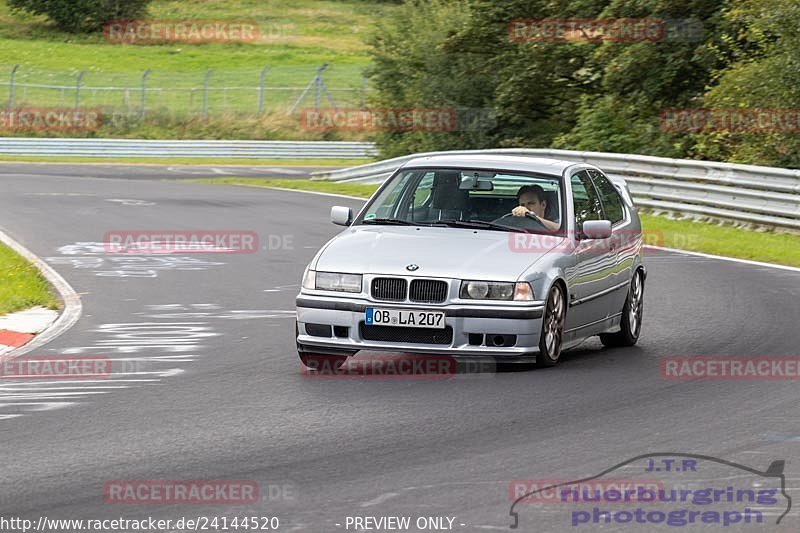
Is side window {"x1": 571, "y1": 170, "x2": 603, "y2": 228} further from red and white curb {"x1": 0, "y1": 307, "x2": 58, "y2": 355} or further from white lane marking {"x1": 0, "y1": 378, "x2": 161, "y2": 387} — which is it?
red and white curb {"x1": 0, "y1": 307, "x2": 58, "y2": 355}

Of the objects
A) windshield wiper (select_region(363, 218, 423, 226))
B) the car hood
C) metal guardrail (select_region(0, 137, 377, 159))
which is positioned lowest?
metal guardrail (select_region(0, 137, 377, 159))

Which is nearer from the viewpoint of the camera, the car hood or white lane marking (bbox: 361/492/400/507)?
white lane marking (bbox: 361/492/400/507)

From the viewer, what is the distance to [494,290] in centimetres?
970

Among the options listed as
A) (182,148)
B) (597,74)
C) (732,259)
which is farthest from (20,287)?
(182,148)

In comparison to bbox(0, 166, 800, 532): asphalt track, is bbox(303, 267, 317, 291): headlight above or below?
above

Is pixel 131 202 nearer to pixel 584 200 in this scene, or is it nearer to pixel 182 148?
pixel 584 200

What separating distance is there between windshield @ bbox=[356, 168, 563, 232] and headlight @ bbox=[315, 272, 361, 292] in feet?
3.51

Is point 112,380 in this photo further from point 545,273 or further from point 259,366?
point 545,273

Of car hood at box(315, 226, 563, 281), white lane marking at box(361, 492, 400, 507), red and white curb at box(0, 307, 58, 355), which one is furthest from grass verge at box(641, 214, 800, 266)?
white lane marking at box(361, 492, 400, 507)

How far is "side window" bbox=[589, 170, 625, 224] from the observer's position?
1185 cm

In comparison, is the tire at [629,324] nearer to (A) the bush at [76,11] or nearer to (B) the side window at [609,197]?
(B) the side window at [609,197]

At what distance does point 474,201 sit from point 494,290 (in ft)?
4.39

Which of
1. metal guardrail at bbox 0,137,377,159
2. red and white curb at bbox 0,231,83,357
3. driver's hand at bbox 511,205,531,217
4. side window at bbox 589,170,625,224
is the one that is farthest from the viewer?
metal guardrail at bbox 0,137,377,159

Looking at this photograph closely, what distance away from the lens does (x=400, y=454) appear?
740 centimetres
